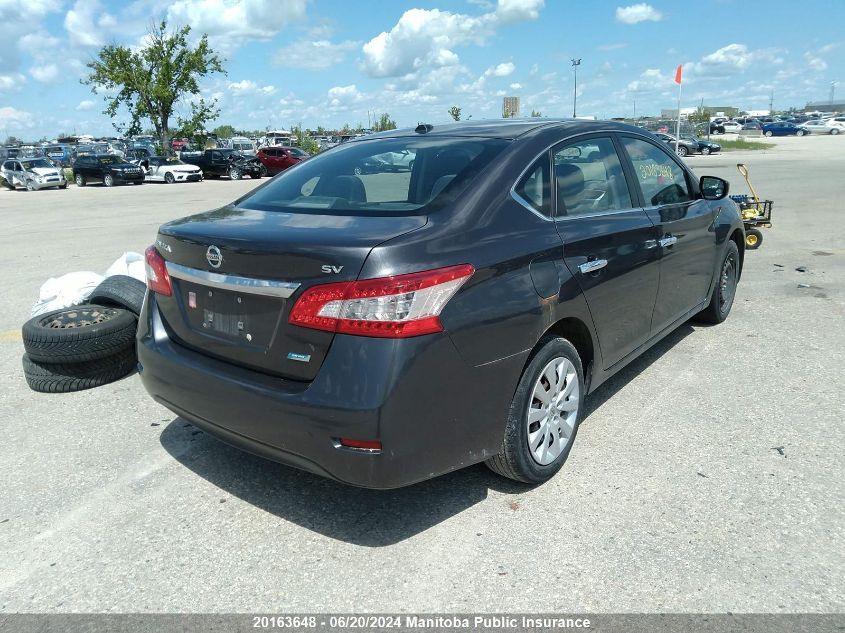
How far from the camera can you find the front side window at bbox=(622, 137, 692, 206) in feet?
13.8

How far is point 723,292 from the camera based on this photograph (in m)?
5.71

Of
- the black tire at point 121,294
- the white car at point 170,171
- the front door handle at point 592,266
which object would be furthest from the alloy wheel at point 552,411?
the white car at point 170,171

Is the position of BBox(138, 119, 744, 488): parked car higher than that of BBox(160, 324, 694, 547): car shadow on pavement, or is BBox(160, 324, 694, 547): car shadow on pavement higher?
BBox(138, 119, 744, 488): parked car

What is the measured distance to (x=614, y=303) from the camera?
3.62 metres

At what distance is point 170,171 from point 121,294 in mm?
31233

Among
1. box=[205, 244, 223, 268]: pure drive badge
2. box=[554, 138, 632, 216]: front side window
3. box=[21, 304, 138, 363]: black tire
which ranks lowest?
box=[21, 304, 138, 363]: black tire

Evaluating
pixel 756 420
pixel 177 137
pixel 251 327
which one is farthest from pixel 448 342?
pixel 177 137

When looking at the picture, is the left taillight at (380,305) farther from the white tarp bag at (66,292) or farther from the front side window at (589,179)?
the white tarp bag at (66,292)

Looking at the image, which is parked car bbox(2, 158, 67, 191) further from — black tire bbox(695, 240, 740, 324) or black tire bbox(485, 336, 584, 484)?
black tire bbox(485, 336, 584, 484)

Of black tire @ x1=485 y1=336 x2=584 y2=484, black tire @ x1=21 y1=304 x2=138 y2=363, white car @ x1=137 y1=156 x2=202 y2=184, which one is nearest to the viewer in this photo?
black tire @ x1=485 y1=336 x2=584 y2=484

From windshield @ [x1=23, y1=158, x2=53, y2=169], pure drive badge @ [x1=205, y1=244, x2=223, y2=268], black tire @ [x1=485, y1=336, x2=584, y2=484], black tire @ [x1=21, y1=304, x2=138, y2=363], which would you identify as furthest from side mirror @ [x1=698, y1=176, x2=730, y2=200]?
windshield @ [x1=23, y1=158, x2=53, y2=169]

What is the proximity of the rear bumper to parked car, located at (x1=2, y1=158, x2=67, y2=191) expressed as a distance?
3340cm

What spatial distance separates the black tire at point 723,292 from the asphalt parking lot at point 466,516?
0.90 meters

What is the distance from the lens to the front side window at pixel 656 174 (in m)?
4.19
